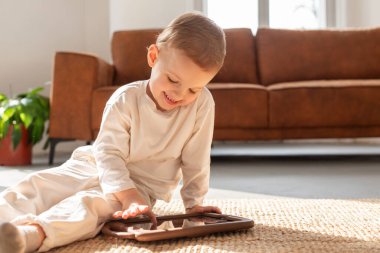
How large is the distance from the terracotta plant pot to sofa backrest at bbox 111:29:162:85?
662 millimetres

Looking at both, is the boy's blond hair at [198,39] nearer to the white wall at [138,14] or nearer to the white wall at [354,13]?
the white wall at [138,14]

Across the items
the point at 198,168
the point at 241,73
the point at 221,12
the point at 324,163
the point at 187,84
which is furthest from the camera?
the point at 221,12

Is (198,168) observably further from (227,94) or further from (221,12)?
A: (221,12)

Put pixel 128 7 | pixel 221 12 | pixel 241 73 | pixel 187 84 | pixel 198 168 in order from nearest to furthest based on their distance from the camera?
pixel 187 84, pixel 198 168, pixel 241 73, pixel 128 7, pixel 221 12

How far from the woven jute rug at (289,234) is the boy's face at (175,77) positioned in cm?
29

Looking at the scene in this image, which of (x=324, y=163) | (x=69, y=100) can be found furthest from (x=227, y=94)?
(x=69, y=100)

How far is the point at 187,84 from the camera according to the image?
1204mm

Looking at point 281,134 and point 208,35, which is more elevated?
point 208,35

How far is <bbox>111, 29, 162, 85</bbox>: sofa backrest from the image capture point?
3.75 meters

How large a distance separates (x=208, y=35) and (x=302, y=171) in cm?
168

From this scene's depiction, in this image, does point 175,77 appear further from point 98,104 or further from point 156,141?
point 98,104

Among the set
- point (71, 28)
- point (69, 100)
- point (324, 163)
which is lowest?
point (324, 163)

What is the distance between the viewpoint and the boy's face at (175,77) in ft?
3.93

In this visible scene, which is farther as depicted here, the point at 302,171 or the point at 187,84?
the point at 302,171
